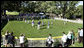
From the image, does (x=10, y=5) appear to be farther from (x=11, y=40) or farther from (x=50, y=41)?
(x=50, y=41)

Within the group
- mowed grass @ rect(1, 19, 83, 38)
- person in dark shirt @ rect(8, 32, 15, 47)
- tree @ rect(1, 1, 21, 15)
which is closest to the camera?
person in dark shirt @ rect(8, 32, 15, 47)

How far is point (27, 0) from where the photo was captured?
998 cm

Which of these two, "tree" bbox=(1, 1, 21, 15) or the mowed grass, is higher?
"tree" bbox=(1, 1, 21, 15)

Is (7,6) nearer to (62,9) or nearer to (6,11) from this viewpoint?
(6,11)

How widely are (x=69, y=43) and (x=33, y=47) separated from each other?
1837 millimetres

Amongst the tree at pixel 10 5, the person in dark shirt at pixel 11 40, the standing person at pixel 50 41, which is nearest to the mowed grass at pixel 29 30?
the tree at pixel 10 5

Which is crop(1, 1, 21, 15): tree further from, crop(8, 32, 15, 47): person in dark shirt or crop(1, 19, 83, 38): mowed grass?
crop(8, 32, 15, 47): person in dark shirt

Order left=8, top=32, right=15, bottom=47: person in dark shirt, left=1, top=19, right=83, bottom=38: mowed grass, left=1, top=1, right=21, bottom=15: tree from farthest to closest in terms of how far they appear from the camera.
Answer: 1. left=1, top=1, right=21, bottom=15: tree
2. left=1, top=19, right=83, bottom=38: mowed grass
3. left=8, top=32, right=15, bottom=47: person in dark shirt

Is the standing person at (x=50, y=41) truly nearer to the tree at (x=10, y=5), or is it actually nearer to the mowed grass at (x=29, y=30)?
the mowed grass at (x=29, y=30)

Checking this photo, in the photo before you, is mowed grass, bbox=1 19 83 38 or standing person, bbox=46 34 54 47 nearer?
standing person, bbox=46 34 54 47

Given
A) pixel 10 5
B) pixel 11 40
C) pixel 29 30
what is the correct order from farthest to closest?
pixel 29 30 → pixel 10 5 → pixel 11 40

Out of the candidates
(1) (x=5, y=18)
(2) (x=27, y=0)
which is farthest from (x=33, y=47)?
(1) (x=5, y=18)

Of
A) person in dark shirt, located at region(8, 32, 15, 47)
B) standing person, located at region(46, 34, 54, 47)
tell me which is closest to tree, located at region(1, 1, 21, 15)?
person in dark shirt, located at region(8, 32, 15, 47)

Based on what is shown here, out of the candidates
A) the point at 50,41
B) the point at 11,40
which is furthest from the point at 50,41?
the point at 11,40
